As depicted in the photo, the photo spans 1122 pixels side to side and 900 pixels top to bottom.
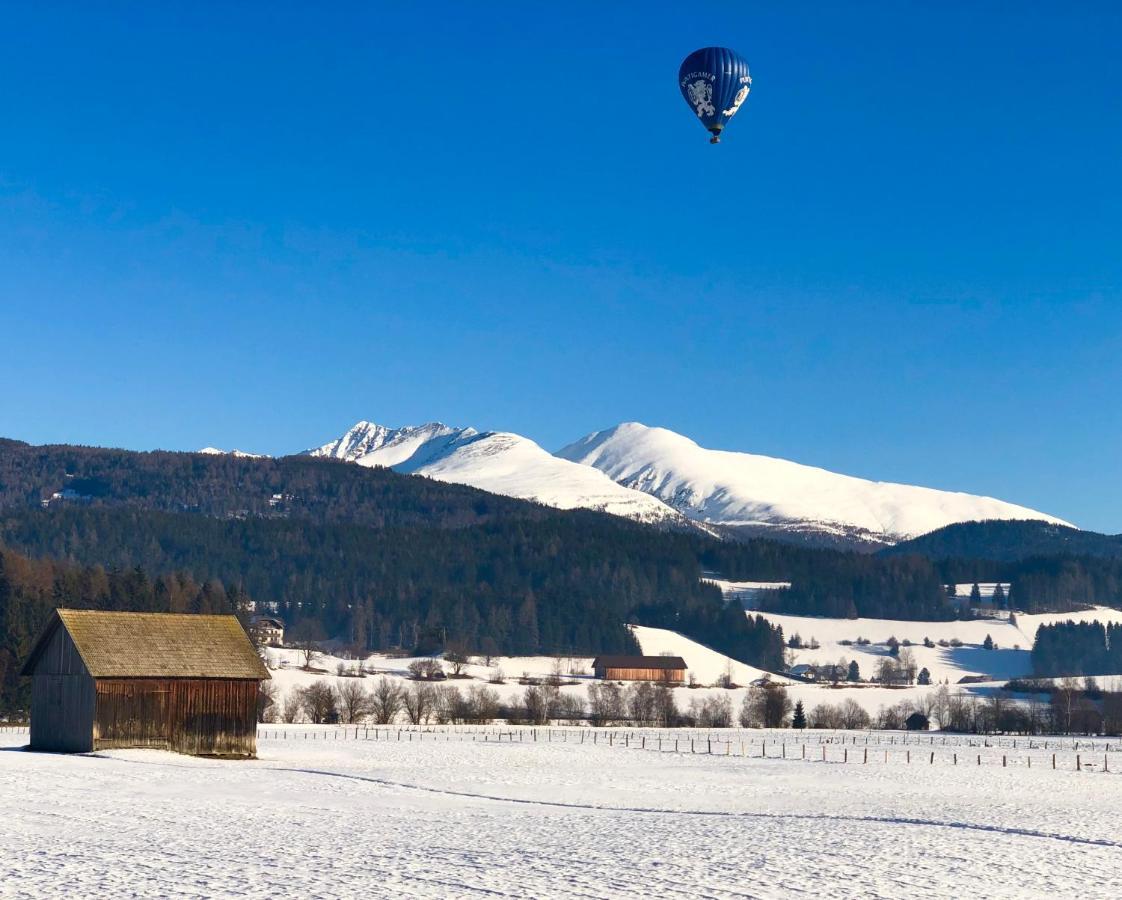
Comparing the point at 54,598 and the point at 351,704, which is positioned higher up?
the point at 54,598

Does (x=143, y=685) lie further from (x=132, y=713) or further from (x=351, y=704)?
(x=351, y=704)

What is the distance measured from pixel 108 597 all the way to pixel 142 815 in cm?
10425

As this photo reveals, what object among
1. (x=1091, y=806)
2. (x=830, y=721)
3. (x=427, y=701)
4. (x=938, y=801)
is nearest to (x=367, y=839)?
(x=938, y=801)

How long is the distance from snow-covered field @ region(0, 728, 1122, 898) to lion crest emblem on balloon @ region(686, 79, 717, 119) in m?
31.5

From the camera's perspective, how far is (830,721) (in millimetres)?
135000

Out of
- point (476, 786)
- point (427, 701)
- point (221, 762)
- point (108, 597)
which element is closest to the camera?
point (476, 786)

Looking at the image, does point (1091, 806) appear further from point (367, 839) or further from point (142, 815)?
point (142, 815)

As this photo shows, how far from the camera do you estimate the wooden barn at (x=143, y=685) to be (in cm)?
6419

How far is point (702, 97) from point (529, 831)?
45308mm

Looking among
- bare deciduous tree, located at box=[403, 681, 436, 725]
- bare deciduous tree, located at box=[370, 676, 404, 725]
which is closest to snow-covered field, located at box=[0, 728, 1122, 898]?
bare deciduous tree, located at box=[370, 676, 404, 725]

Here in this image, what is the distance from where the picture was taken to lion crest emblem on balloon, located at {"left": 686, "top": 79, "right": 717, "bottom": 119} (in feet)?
237

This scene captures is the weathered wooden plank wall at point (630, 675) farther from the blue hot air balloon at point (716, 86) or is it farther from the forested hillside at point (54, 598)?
Result: the blue hot air balloon at point (716, 86)

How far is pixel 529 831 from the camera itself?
36.6 metres

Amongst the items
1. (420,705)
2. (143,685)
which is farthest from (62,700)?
(420,705)
